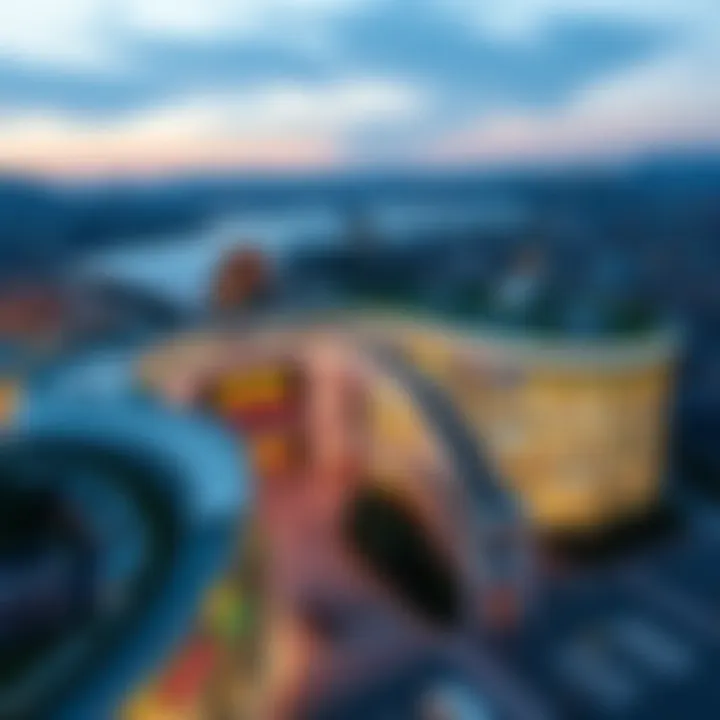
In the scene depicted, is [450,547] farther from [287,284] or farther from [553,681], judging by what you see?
[287,284]

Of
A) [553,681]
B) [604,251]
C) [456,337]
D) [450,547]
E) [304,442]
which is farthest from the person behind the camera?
[604,251]

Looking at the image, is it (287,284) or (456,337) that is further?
(287,284)

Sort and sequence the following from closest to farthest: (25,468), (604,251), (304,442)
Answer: (25,468) → (304,442) → (604,251)

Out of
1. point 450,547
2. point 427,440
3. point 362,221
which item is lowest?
point 450,547

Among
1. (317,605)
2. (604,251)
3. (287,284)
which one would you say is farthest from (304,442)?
(604,251)

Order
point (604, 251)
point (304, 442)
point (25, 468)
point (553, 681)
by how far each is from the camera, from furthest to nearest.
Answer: point (604, 251), point (304, 442), point (553, 681), point (25, 468)

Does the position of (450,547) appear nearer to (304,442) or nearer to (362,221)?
(304,442)

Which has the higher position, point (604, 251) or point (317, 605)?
point (604, 251)

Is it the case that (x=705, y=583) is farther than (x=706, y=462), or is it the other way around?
(x=706, y=462)

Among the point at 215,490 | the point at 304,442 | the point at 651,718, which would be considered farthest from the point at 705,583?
the point at 215,490
